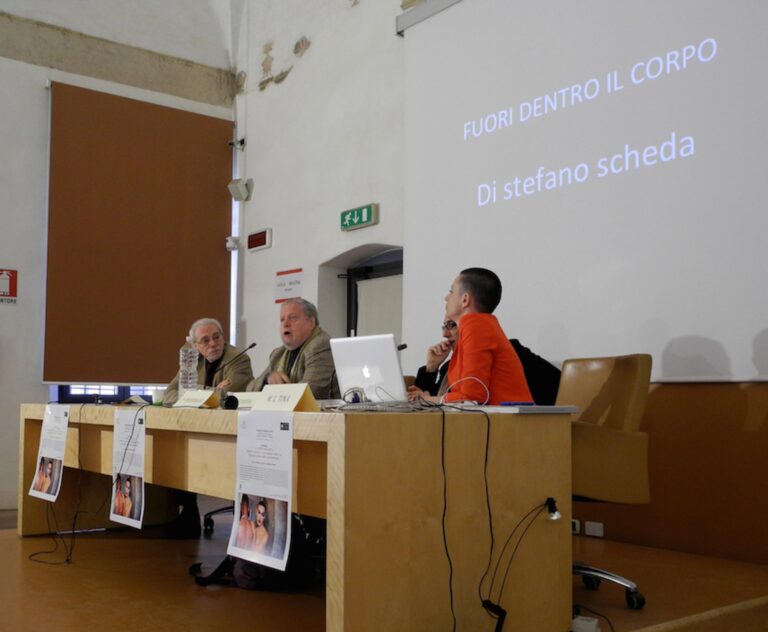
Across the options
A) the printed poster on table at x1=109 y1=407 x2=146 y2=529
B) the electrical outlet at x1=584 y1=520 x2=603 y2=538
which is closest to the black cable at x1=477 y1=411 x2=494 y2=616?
the printed poster on table at x1=109 y1=407 x2=146 y2=529

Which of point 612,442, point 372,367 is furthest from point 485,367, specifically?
point 612,442

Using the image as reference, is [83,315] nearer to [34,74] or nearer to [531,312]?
[34,74]

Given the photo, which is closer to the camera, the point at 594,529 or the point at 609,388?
the point at 609,388

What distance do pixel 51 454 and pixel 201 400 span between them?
1138mm

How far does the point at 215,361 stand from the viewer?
14.2ft

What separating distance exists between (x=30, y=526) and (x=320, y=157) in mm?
3420

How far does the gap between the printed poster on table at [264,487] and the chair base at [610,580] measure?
44.0 inches

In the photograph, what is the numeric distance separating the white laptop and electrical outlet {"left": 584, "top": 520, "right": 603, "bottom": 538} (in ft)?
6.05

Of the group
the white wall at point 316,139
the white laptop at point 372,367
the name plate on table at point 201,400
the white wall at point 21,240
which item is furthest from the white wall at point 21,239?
the white laptop at point 372,367

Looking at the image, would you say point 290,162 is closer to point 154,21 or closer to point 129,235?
point 129,235

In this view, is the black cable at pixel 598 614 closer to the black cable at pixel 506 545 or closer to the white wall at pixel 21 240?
the black cable at pixel 506 545

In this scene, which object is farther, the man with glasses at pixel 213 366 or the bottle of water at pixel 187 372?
the man with glasses at pixel 213 366

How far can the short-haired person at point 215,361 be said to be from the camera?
13.6 ft

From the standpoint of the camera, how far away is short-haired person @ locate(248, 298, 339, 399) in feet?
12.8
